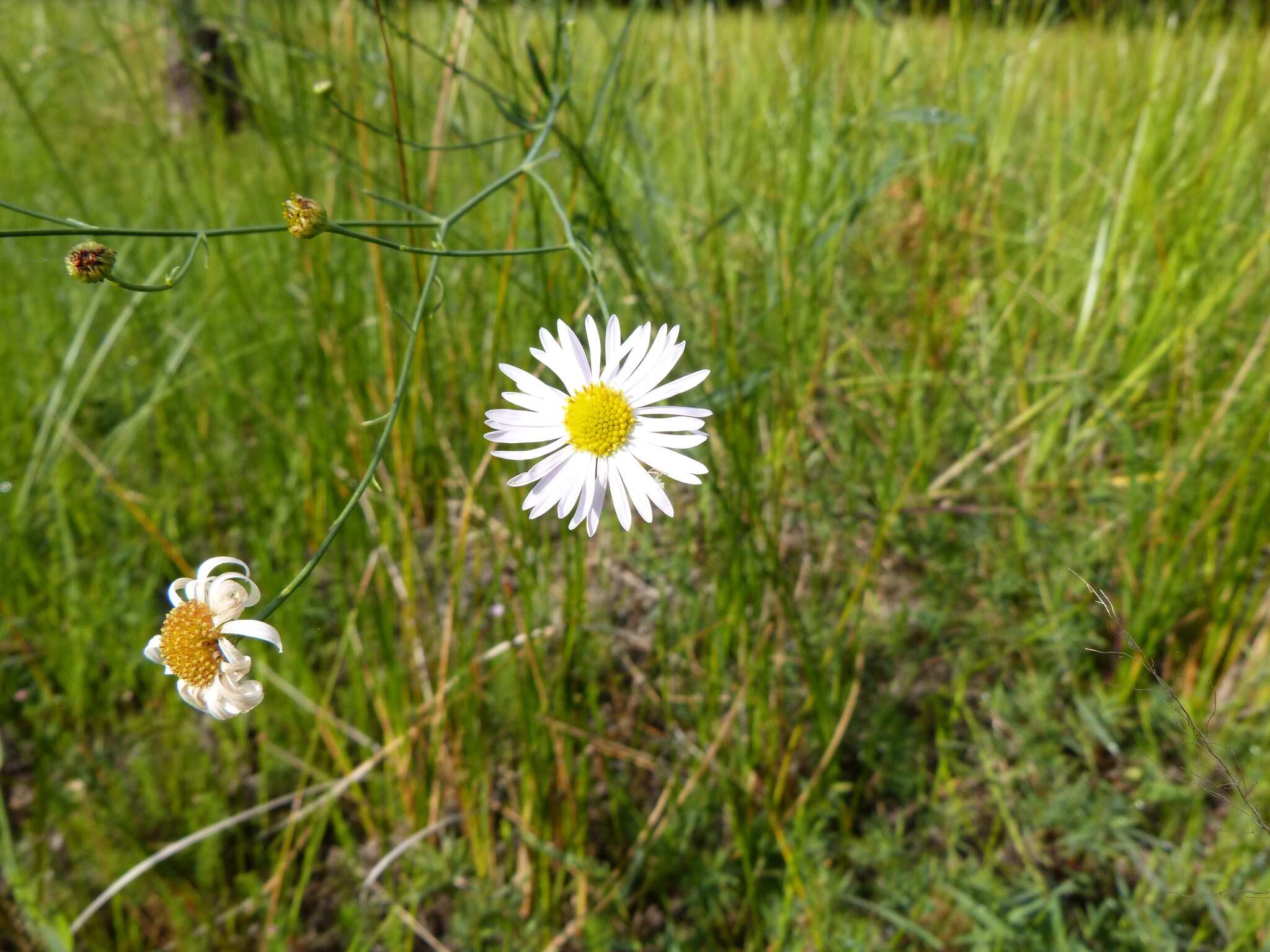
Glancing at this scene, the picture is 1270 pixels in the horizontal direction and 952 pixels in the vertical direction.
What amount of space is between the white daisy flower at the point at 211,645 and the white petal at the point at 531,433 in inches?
7.3

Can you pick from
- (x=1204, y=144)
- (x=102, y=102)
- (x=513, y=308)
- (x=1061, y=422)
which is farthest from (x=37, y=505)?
(x=102, y=102)

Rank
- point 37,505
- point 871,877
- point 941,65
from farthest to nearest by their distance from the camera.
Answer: point 941,65
point 37,505
point 871,877

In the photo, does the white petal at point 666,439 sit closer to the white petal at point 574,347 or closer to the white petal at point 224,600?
the white petal at point 574,347

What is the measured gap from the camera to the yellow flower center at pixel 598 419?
23.9 inches

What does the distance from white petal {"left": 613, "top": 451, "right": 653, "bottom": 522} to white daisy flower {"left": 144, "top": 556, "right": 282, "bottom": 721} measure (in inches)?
9.6

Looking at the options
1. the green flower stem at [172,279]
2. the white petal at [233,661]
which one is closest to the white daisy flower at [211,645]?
the white petal at [233,661]

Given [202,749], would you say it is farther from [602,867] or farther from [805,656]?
[805,656]

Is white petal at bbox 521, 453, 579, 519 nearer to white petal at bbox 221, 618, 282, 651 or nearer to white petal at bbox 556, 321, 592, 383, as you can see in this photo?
white petal at bbox 556, 321, 592, 383

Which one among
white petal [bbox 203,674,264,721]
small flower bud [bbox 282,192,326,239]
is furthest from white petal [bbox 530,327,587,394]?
white petal [bbox 203,674,264,721]

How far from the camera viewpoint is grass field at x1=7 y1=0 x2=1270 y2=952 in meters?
1.12

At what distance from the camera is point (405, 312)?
1.43 metres

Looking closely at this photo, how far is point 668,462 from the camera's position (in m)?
0.58

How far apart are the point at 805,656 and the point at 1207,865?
558 millimetres

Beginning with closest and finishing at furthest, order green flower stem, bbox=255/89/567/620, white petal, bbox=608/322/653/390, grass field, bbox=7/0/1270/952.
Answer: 1. green flower stem, bbox=255/89/567/620
2. white petal, bbox=608/322/653/390
3. grass field, bbox=7/0/1270/952
